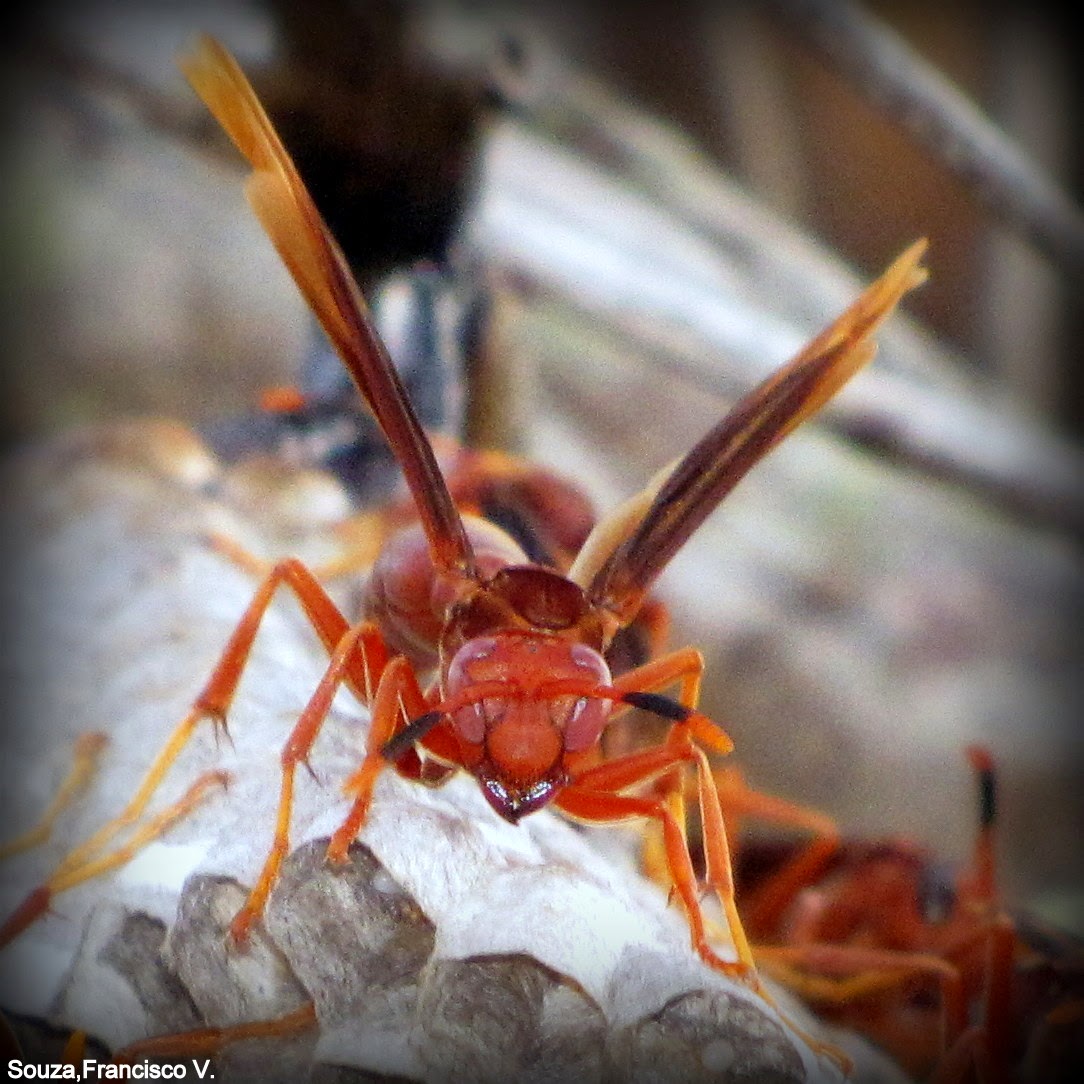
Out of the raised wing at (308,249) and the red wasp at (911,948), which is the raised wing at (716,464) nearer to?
the raised wing at (308,249)

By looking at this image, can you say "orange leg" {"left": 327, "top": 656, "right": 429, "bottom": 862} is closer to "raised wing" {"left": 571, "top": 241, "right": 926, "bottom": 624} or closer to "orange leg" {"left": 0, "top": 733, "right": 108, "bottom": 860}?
"raised wing" {"left": 571, "top": 241, "right": 926, "bottom": 624}

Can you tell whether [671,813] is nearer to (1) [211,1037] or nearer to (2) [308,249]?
(1) [211,1037]

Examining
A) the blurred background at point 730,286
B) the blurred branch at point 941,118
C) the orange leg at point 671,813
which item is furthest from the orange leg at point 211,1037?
the blurred branch at point 941,118

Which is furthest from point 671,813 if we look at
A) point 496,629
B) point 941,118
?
point 941,118

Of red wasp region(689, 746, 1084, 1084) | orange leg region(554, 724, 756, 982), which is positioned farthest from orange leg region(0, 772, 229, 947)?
red wasp region(689, 746, 1084, 1084)

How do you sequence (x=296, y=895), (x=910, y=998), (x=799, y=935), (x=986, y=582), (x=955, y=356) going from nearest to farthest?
(x=296, y=895), (x=910, y=998), (x=799, y=935), (x=955, y=356), (x=986, y=582)

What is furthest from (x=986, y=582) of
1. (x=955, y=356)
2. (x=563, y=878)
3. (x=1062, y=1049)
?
(x=563, y=878)

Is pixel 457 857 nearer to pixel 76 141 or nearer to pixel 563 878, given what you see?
pixel 563 878

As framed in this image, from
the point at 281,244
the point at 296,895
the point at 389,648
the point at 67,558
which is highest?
the point at 281,244
